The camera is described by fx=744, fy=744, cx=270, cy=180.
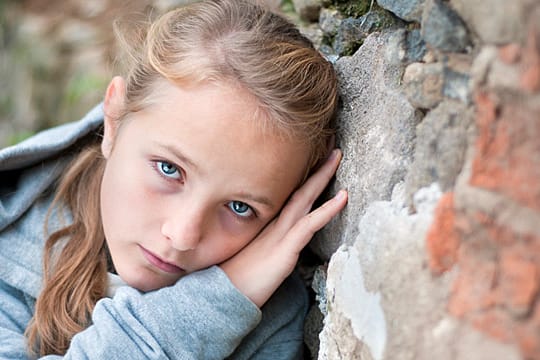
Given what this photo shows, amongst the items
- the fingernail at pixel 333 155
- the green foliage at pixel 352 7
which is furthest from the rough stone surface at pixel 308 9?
the fingernail at pixel 333 155

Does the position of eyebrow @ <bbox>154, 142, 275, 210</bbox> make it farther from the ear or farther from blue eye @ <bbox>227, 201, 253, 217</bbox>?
the ear

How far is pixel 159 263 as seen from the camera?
1.74 m

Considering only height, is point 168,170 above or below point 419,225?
below

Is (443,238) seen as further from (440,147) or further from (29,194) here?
(29,194)

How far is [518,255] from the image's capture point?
87cm

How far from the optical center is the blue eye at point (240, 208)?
5.59 ft

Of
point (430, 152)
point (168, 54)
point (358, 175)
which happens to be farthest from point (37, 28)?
point (430, 152)

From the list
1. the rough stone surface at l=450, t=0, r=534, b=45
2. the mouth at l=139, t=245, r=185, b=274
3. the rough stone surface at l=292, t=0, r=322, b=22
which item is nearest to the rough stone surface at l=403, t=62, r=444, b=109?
the rough stone surface at l=450, t=0, r=534, b=45

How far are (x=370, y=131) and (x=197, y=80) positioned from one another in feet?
1.35

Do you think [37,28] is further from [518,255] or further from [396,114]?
[518,255]

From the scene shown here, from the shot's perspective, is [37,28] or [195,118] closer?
[195,118]

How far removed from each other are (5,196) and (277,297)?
0.86 metres

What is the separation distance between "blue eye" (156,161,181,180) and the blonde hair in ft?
0.49

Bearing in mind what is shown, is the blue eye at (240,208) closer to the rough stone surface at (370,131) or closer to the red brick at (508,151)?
the rough stone surface at (370,131)
